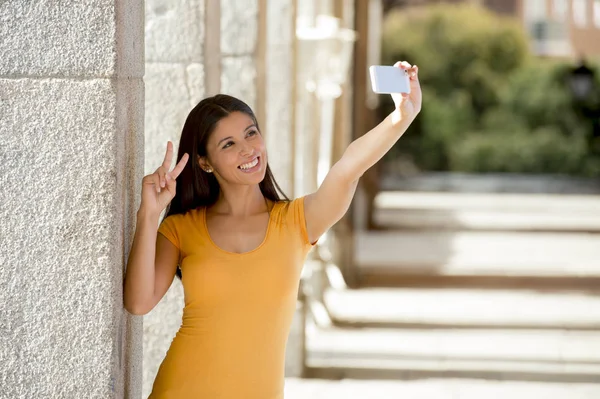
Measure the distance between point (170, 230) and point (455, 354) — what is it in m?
4.62

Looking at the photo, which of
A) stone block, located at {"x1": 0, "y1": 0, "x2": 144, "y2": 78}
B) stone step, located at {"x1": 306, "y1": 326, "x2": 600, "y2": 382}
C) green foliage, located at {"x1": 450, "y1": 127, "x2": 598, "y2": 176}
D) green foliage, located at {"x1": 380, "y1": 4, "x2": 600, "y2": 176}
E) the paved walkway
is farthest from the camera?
green foliage, located at {"x1": 380, "y1": 4, "x2": 600, "y2": 176}

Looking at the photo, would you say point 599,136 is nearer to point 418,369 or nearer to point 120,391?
point 418,369

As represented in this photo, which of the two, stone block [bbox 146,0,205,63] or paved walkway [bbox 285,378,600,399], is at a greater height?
stone block [bbox 146,0,205,63]

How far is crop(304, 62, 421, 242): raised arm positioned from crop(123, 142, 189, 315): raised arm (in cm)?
35

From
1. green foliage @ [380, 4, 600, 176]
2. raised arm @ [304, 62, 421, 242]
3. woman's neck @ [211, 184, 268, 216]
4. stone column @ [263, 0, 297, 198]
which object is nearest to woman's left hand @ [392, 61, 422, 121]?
raised arm @ [304, 62, 421, 242]

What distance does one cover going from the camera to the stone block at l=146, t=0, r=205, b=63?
434cm

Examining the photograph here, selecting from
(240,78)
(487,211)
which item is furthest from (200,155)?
(487,211)

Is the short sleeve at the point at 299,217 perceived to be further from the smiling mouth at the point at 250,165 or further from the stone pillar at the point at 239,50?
the stone pillar at the point at 239,50

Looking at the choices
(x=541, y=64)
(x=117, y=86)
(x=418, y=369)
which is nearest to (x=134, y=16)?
(x=117, y=86)

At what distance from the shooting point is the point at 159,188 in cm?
263

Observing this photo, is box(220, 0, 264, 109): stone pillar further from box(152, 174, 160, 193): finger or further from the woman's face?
box(152, 174, 160, 193): finger

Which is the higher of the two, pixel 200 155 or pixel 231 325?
pixel 200 155

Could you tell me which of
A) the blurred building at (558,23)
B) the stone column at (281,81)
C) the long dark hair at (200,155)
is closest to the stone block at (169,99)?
the long dark hair at (200,155)

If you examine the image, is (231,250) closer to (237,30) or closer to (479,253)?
(237,30)
